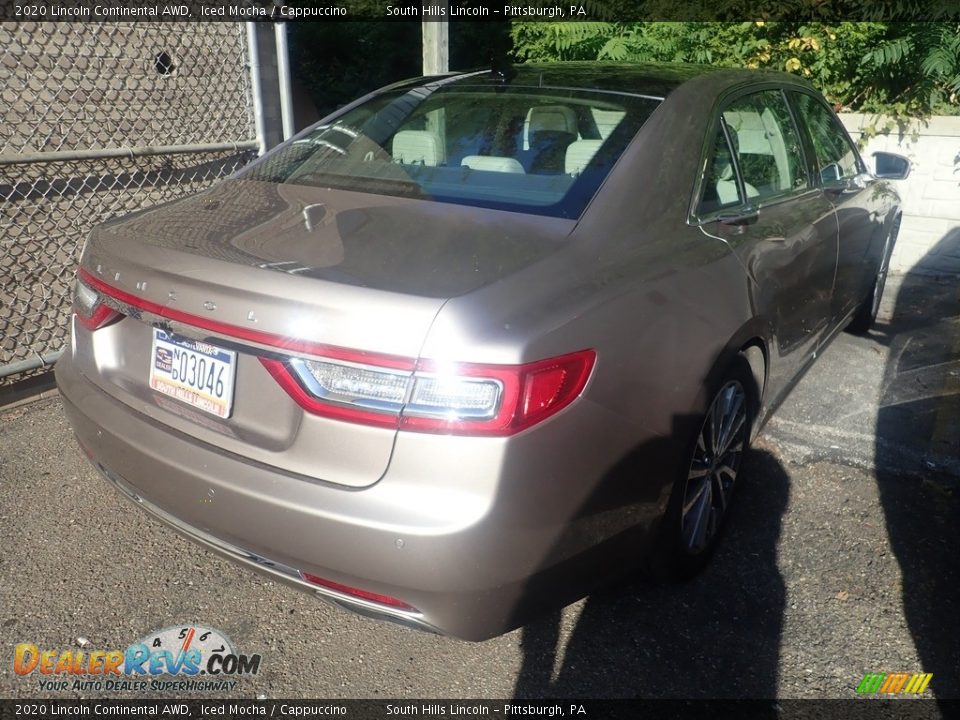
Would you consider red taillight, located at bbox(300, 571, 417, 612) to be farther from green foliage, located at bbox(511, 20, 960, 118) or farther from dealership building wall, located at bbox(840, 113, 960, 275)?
dealership building wall, located at bbox(840, 113, 960, 275)

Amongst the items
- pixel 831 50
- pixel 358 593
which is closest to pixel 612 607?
pixel 358 593

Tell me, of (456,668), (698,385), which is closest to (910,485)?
(698,385)

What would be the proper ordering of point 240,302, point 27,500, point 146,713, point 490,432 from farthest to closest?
point 27,500, point 146,713, point 240,302, point 490,432

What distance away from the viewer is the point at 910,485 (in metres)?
3.45

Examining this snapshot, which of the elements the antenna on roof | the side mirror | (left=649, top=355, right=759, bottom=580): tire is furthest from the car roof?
the side mirror

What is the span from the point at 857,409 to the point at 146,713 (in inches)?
141

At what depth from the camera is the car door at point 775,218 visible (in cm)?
270

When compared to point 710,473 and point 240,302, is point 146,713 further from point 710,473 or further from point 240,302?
point 710,473

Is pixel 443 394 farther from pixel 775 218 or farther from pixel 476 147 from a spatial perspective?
pixel 775 218

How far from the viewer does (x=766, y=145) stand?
3.22m

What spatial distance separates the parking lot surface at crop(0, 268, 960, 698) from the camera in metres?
2.34

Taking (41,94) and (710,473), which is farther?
(41,94)

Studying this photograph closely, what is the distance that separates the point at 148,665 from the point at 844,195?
11.5ft

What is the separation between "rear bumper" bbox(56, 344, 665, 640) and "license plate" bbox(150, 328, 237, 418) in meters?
0.11
